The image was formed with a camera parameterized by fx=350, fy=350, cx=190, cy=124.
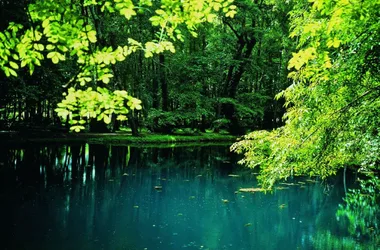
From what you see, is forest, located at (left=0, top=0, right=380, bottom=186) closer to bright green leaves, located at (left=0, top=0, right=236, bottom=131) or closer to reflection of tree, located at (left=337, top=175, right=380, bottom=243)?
bright green leaves, located at (left=0, top=0, right=236, bottom=131)

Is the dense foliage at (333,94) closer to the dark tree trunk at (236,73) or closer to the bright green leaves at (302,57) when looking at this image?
the bright green leaves at (302,57)

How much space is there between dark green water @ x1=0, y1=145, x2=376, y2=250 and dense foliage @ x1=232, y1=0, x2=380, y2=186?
285cm

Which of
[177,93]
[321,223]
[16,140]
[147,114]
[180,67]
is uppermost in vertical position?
[180,67]

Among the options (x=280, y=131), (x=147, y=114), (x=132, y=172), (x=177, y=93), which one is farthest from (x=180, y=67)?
(x=280, y=131)

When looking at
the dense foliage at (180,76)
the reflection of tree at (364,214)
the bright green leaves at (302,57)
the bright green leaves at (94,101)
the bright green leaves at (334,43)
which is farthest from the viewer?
the dense foliage at (180,76)

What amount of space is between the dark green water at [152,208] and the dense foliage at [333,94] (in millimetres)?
2852

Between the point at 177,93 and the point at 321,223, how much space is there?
23443 mm

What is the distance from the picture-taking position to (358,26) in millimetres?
4359

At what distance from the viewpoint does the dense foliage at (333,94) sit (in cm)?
416

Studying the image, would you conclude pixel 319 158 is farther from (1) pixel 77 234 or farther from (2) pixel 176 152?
(2) pixel 176 152

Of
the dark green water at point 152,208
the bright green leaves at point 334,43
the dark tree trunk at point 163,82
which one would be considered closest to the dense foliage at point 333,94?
the bright green leaves at point 334,43

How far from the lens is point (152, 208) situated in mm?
10789

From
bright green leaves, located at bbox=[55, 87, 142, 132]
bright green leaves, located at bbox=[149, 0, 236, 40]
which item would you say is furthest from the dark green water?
bright green leaves, located at bbox=[149, 0, 236, 40]

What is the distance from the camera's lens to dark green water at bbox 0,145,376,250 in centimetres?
811
